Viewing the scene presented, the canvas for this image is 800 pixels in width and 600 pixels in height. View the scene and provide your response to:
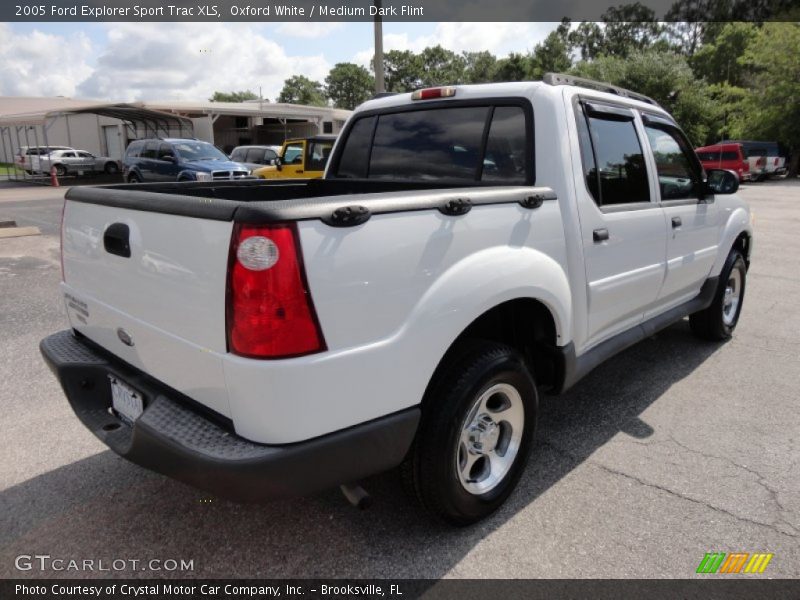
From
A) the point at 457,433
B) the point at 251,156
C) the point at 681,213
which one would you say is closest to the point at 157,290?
the point at 457,433

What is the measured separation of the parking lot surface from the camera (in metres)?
2.40

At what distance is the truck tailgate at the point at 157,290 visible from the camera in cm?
192

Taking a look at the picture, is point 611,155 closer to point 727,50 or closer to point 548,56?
point 727,50

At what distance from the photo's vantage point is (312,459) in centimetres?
191

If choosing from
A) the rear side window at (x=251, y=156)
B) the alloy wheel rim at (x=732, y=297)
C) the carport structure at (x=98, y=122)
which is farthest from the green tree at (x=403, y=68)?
the alloy wheel rim at (x=732, y=297)

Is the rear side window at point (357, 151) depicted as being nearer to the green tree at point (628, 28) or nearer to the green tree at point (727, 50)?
the green tree at point (727, 50)

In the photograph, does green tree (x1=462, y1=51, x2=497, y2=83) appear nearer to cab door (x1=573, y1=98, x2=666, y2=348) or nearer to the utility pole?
the utility pole

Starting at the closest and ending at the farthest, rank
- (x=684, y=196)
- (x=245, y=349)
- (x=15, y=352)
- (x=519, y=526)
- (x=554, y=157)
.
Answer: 1. (x=245, y=349)
2. (x=519, y=526)
3. (x=554, y=157)
4. (x=684, y=196)
5. (x=15, y=352)

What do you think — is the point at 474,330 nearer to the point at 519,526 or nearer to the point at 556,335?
the point at 556,335

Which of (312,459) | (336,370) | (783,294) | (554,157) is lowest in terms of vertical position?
(783,294)

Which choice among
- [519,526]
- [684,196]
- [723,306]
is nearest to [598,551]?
[519,526]

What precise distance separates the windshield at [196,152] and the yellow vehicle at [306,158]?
3654 mm

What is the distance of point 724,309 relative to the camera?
5.07 meters

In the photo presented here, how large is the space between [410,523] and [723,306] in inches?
145
